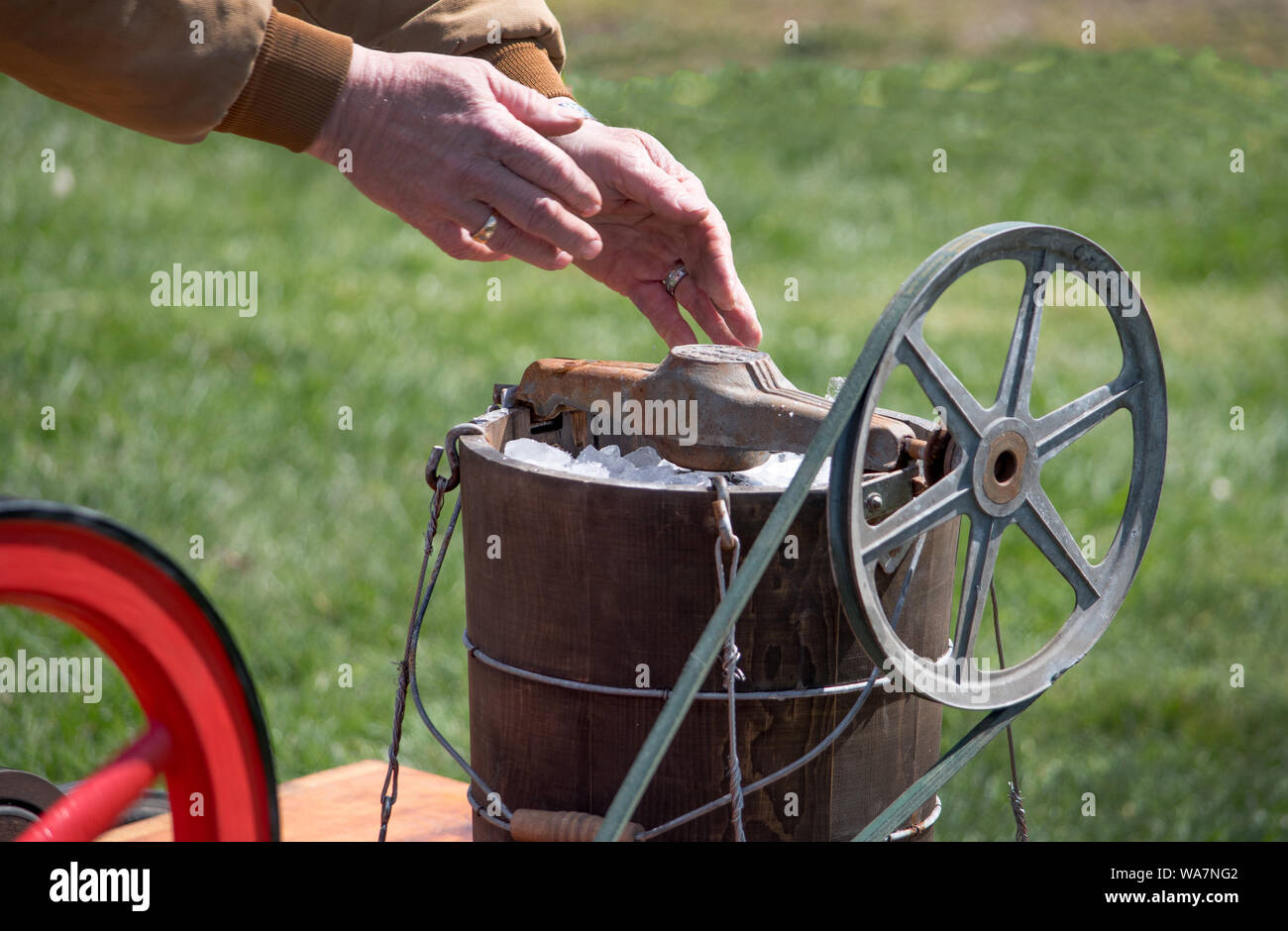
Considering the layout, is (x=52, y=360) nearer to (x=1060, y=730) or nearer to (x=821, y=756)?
(x=1060, y=730)

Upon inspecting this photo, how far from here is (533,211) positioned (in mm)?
1922

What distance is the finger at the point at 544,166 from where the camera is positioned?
190cm

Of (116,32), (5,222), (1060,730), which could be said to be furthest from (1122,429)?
(5,222)

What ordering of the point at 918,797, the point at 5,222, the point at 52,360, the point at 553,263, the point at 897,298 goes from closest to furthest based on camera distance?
the point at 897,298 < the point at 918,797 < the point at 553,263 < the point at 52,360 < the point at 5,222

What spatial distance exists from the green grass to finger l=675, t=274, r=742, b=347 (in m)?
1.46

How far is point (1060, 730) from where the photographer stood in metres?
3.85

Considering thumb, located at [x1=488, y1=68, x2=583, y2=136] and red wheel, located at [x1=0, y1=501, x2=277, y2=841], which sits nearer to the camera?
red wheel, located at [x1=0, y1=501, x2=277, y2=841]

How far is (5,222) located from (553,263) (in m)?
5.77

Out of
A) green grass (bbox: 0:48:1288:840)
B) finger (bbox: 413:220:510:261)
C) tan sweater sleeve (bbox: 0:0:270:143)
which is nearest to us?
tan sweater sleeve (bbox: 0:0:270:143)

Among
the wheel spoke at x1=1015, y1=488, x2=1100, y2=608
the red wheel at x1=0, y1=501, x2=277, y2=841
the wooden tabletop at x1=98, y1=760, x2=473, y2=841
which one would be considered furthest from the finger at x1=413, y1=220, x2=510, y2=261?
the wooden tabletop at x1=98, y1=760, x2=473, y2=841

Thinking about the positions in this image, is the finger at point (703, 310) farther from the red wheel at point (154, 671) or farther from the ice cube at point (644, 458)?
the red wheel at point (154, 671)

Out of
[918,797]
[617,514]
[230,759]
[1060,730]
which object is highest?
[617,514]

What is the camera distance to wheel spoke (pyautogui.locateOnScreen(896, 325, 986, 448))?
1.70 m

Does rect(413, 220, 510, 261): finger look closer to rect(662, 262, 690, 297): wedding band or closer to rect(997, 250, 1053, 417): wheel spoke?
rect(662, 262, 690, 297): wedding band
